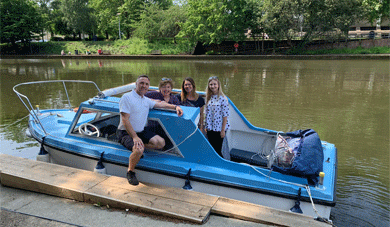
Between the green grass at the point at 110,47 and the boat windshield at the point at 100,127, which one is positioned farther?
the green grass at the point at 110,47

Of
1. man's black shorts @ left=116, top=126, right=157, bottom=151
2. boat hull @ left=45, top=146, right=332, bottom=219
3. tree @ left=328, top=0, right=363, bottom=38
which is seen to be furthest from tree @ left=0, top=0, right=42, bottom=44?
man's black shorts @ left=116, top=126, right=157, bottom=151

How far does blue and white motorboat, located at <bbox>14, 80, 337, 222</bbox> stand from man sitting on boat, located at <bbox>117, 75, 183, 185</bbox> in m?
0.15

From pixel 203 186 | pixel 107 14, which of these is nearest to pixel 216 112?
pixel 203 186

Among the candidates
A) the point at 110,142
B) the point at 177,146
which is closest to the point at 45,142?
the point at 110,142

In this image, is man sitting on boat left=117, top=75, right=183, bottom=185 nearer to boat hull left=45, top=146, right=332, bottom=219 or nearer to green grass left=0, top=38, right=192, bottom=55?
boat hull left=45, top=146, right=332, bottom=219

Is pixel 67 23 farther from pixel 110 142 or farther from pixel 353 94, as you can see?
pixel 110 142

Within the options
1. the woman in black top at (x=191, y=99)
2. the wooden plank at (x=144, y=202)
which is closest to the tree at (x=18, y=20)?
the woman in black top at (x=191, y=99)

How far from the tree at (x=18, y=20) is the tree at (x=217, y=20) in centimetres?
2068

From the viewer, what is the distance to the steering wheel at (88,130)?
4918 millimetres

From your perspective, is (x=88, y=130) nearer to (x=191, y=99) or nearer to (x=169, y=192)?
(x=191, y=99)

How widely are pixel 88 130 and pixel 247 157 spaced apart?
2707mm

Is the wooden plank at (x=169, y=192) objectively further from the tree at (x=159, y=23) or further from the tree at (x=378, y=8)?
the tree at (x=378, y=8)

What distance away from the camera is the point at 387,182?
18.1 feet

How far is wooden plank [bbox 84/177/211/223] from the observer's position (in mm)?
3361
